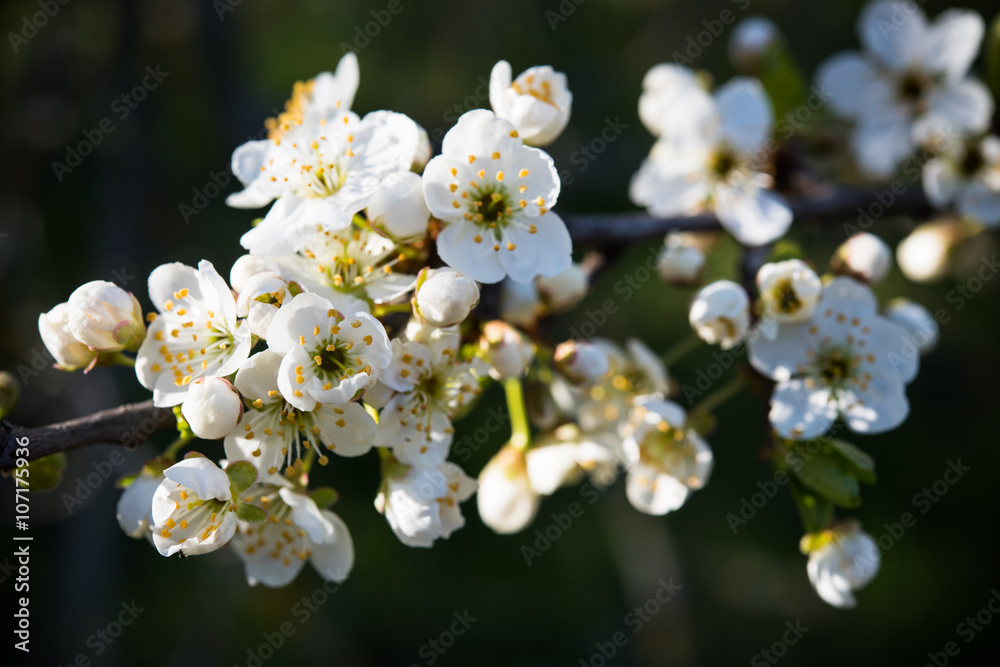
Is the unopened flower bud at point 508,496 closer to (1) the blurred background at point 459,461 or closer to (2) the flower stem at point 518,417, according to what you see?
(2) the flower stem at point 518,417

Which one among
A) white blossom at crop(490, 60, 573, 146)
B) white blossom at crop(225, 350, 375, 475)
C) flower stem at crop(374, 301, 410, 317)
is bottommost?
white blossom at crop(225, 350, 375, 475)

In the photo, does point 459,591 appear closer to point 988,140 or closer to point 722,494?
point 722,494

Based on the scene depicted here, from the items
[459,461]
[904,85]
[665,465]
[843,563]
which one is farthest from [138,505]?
[459,461]

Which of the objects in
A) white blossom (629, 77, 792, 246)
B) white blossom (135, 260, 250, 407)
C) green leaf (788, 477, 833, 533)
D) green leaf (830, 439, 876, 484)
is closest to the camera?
white blossom (135, 260, 250, 407)

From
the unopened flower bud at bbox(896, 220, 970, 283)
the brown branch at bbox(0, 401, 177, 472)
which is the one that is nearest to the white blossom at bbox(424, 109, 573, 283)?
the brown branch at bbox(0, 401, 177, 472)

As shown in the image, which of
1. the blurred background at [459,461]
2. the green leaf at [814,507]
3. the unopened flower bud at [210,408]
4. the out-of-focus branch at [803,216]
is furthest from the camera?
the blurred background at [459,461]

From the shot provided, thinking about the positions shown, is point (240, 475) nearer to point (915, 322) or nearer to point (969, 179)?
point (915, 322)

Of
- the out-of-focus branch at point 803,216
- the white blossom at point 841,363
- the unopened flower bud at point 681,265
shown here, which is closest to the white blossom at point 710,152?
the out-of-focus branch at point 803,216

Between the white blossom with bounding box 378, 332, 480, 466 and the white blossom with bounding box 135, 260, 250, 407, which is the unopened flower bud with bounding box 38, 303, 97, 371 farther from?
the white blossom with bounding box 378, 332, 480, 466
